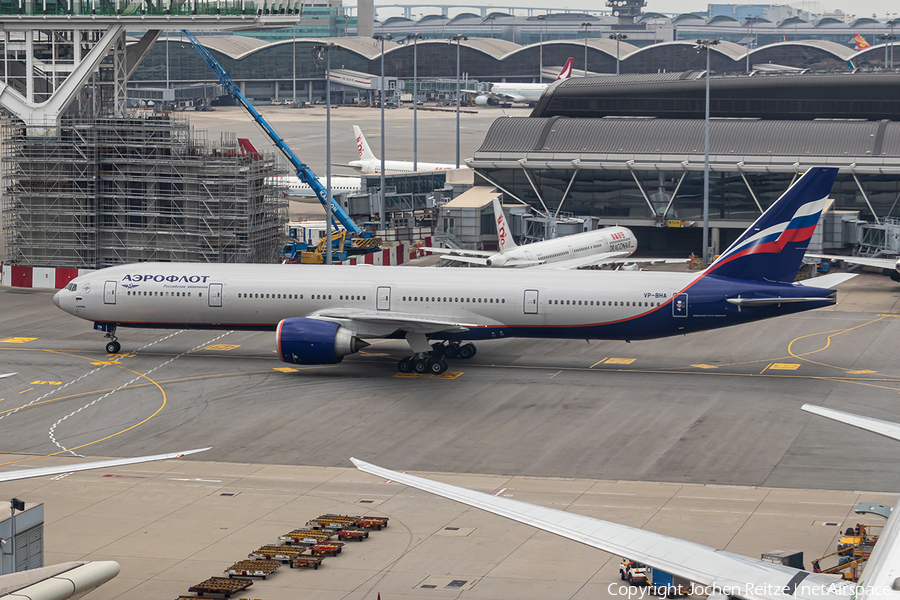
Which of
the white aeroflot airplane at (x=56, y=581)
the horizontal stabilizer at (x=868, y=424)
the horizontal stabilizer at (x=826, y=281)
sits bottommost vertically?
the white aeroflot airplane at (x=56, y=581)

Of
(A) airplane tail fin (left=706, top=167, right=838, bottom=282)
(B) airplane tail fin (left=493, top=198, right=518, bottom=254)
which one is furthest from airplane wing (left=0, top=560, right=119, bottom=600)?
(B) airplane tail fin (left=493, top=198, right=518, bottom=254)

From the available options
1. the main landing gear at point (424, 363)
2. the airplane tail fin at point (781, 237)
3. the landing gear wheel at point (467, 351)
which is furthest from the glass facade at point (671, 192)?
the main landing gear at point (424, 363)

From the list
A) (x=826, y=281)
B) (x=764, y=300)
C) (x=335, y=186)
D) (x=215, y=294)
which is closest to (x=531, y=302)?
(x=764, y=300)

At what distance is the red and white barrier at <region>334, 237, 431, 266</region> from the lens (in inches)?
2896

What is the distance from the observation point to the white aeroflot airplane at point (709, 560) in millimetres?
14625

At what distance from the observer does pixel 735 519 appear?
30.0 m

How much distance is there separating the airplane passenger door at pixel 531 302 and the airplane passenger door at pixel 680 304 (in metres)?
5.80

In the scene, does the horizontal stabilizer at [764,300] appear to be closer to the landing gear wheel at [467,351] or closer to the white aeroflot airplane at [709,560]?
the landing gear wheel at [467,351]

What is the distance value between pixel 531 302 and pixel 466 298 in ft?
9.29

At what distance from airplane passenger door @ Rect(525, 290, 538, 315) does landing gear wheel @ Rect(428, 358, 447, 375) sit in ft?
13.9

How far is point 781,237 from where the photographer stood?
154 feet

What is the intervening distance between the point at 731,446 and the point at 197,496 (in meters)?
17.6

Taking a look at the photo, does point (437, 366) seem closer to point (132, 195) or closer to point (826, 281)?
point (826, 281)

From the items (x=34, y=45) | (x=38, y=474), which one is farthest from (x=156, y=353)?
(x=38, y=474)
